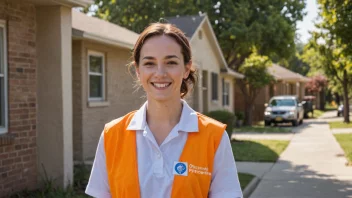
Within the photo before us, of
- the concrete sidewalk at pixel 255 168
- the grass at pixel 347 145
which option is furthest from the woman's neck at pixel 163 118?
the grass at pixel 347 145

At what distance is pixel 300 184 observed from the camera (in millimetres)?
9781

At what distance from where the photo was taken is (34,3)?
8.11 meters

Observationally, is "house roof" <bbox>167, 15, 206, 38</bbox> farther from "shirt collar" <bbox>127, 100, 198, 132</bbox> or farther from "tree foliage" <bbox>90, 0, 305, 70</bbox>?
"shirt collar" <bbox>127, 100, 198, 132</bbox>

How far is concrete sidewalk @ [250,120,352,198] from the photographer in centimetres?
898

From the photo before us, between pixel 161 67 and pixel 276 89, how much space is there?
41.0 m

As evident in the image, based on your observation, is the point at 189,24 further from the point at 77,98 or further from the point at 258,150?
the point at 77,98

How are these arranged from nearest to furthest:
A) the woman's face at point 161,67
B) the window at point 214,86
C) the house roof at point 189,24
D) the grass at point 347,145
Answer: the woman's face at point 161,67
the grass at point 347,145
the house roof at point 189,24
the window at point 214,86

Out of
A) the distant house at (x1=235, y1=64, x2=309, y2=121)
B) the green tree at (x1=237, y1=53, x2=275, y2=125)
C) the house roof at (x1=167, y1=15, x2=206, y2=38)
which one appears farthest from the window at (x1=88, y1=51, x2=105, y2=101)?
the distant house at (x1=235, y1=64, x2=309, y2=121)

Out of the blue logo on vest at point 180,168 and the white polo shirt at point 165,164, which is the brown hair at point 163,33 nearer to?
the white polo shirt at point 165,164

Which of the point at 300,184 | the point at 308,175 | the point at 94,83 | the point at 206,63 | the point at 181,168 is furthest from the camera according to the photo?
the point at 206,63

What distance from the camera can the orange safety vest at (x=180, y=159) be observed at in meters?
2.34

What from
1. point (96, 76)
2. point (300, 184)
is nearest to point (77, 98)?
point (96, 76)

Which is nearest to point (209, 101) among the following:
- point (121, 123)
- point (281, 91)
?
point (121, 123)

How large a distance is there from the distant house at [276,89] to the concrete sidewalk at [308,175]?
18.0 metres
